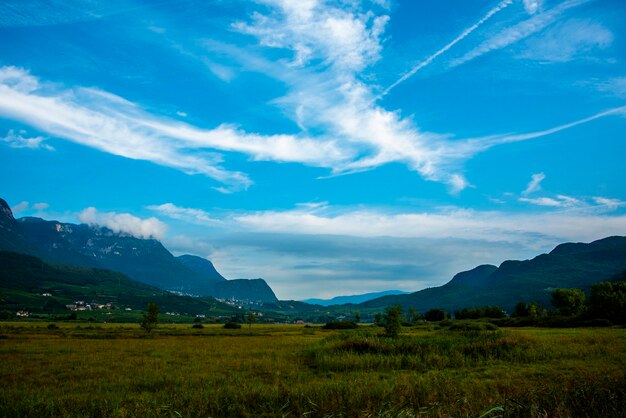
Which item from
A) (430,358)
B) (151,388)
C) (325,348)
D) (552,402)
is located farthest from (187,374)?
(552,402)

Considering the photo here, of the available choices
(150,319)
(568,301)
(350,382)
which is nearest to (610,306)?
(568,301)

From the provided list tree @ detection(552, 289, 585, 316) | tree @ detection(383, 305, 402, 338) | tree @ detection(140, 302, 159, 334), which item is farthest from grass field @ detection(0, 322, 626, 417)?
tree @ detection(552, 289, 585, 316)

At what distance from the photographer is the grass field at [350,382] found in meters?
11.1

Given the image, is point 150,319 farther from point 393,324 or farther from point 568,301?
point 568,301

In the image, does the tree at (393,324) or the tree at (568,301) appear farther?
the tree at (568,301)

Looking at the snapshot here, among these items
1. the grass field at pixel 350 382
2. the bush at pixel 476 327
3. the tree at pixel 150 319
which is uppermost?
the grass field at pixel 350 382

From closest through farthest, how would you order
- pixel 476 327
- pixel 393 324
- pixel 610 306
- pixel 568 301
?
pixel 393 324 < pixel 476 327 < pixel 610 306 < pixel 568 301

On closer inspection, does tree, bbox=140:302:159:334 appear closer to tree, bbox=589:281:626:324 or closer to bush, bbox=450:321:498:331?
bush, bbox=450:321:498:331

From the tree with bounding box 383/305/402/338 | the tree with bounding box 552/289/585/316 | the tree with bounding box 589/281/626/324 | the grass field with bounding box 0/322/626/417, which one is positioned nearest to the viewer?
the grass field with bounding box 0/322/626/417

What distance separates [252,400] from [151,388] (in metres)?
8.03

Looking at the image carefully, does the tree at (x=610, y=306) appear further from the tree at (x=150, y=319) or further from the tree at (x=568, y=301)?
the tree at (x=150, y=319)

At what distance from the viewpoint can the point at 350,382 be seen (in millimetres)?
18078

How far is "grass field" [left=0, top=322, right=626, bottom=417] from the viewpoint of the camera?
438 inches

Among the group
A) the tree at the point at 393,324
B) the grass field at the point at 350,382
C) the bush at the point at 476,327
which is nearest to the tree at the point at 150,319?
the grass field at the point at 350,382
